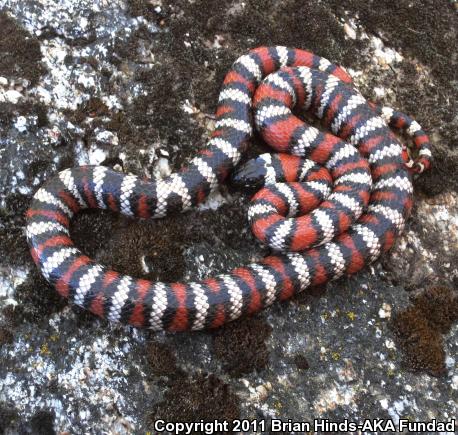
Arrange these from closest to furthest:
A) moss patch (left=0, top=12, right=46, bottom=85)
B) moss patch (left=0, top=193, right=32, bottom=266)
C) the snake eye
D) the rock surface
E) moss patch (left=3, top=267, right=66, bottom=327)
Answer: the rock surface, moss patch (left=3, top=267, right=66, bottom=327), moss patch (left=0, top=193, right=32, bottom=266), moss patch (left=0, top=12, right=46, bottom=85), the snake eye

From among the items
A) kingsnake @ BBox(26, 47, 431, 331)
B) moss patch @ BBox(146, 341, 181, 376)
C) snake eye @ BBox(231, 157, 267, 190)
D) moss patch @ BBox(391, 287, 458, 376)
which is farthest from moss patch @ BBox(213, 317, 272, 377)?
snake eye @ BBox(231, 157, 267, 190)

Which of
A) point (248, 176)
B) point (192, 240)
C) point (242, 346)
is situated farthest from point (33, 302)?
point (248, 176)

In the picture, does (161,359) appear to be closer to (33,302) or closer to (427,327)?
A: (33,302)

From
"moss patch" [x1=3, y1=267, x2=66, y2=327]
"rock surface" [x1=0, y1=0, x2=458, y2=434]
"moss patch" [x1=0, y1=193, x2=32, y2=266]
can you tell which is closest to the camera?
"rock surface" [x1=0, y1=0, x2=458, y2=434]

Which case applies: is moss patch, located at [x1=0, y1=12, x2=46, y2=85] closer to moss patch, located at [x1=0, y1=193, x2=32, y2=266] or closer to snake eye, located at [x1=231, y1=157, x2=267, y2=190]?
moss patch, located at [x1=0, y1=193, x2=32, y2=266]

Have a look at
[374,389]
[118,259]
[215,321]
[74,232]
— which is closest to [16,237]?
[74,232]

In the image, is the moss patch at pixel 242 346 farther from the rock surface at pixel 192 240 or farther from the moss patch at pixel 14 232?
the moss patch at pixel 14 232

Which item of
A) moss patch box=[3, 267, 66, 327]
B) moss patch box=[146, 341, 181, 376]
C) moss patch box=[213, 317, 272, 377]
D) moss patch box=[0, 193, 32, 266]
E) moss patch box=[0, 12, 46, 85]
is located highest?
moss patch box=[0, 12, 46, 85]
